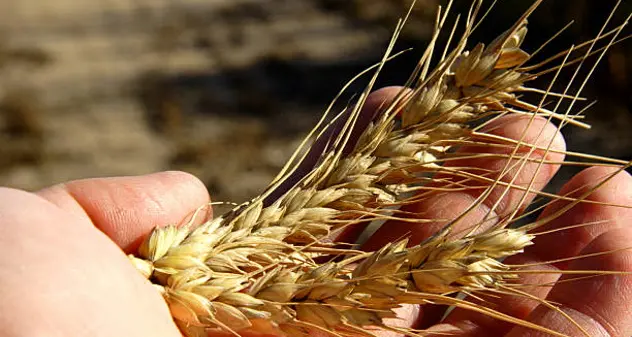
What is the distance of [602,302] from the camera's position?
127 centimetres

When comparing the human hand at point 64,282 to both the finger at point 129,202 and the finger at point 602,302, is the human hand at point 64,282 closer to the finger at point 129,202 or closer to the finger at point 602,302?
the finger at point 129,202

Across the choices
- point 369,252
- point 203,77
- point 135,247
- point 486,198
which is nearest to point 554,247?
point 486,198

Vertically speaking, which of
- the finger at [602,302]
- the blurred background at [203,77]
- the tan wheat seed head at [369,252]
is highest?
the tan wheat seed head at [369,252]

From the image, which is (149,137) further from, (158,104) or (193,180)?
(193,180)

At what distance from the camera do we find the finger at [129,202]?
1.29 metres

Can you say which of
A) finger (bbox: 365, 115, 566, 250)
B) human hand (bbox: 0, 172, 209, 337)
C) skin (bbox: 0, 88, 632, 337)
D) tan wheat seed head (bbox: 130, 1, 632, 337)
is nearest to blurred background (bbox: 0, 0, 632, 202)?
finger (bbox: 365, 115, 566, 250)

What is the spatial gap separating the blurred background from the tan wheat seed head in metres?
1.83

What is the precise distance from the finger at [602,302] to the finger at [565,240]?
3.4 inches

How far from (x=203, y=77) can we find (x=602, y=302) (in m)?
3.18

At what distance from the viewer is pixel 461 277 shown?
1.04m

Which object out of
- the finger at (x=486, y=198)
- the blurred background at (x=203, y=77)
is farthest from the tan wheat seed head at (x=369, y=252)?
the blurred background at (x=203, y=77)

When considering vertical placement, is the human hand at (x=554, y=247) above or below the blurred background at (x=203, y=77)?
above

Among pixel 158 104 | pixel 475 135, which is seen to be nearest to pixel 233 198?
pixel 158 104

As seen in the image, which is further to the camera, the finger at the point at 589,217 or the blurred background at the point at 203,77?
the blurred background at the point at 203,77
